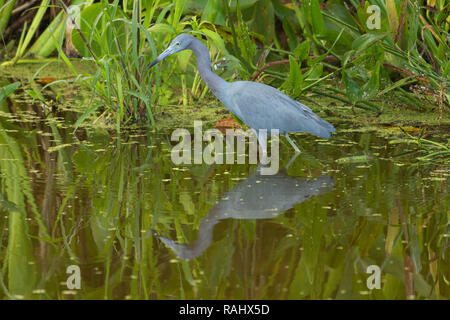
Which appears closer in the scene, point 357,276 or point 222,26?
point 357,276

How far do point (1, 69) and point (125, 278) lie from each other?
4858 mm

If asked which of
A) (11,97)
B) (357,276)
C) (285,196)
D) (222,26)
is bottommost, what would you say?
(357,276)

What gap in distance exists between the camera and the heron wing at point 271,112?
404 cm

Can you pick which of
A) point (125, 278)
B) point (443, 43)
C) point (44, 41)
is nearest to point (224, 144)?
point (443, 43)

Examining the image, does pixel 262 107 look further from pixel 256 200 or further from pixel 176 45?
pixel 256 200

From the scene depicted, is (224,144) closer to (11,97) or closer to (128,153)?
(128,153)

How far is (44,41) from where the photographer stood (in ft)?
23.0

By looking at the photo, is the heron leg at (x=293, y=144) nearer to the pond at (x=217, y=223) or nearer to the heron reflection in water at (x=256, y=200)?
the pond at (x=217, y=223)

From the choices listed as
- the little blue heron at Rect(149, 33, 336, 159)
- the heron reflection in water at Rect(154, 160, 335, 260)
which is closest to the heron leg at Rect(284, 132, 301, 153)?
the little blue heron at Rect(149, 33, 336, 159)

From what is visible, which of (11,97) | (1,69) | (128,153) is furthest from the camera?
(1,69)

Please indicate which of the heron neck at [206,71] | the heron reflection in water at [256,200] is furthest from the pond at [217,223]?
the heron neck at [206,71]

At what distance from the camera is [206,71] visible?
4.20 m

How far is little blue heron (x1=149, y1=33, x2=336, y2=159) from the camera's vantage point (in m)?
4.04

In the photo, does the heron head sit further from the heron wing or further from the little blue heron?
the heron wing
